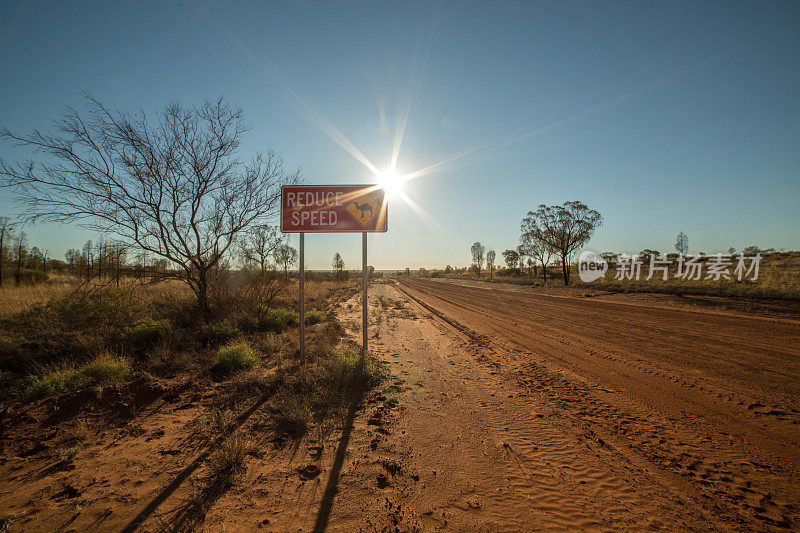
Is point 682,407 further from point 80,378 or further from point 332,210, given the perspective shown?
point 80,378

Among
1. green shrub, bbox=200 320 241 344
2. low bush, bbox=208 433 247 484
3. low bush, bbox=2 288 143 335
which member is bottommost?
low bush, bbox=208 433 247 484

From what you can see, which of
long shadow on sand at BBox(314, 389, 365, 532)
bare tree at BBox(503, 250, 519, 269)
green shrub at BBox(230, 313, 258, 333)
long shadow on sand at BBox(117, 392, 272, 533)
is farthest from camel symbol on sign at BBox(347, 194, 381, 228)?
bare tree at BBox(503, 250, 519, 269)

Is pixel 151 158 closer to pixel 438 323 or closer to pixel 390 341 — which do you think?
pixel 390 341

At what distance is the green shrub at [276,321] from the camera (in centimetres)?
1029

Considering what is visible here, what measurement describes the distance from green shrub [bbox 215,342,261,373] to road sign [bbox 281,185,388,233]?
3.10 metres

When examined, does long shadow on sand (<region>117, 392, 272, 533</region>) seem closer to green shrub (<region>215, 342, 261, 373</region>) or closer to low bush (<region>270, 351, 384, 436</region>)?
low bush (<region>270, 351, 384, 436</region>)

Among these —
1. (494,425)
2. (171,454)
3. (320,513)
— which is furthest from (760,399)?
(171,454)

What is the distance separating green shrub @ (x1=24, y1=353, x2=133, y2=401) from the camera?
15.9 feet

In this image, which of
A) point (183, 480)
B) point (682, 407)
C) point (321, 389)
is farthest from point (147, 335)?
point (682, 407)

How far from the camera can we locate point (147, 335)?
317 inches

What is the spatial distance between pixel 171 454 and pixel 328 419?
195 centimetres

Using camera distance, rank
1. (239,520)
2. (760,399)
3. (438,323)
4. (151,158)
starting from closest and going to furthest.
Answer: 1. (239,520)
2. (760,399)
3. (151,158)
4. (438,323)

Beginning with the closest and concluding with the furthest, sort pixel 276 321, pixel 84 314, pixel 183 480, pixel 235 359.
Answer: pixel 183 480, pixel 235 359, pixel 84 314, pixel 276 321

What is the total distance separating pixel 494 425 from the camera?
4211mm
